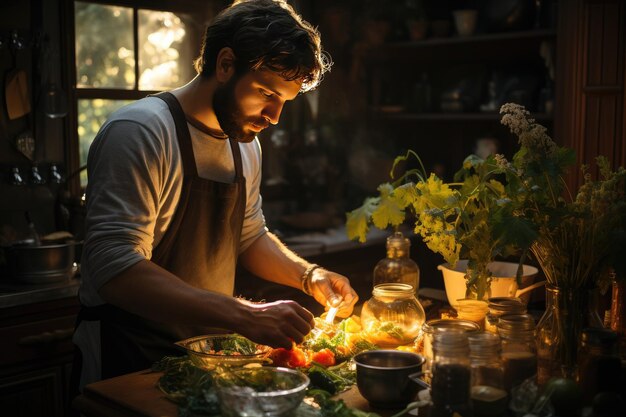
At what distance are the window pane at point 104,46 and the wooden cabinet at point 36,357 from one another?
1.13m

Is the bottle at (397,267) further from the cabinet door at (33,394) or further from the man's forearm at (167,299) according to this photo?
the cabinet door at (33,394)

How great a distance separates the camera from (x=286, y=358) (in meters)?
1.73

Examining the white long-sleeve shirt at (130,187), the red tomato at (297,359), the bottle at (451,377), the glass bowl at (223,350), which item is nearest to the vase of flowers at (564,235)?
the bottle at (451,377)

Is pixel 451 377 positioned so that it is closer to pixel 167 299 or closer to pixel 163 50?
pixel 167 299

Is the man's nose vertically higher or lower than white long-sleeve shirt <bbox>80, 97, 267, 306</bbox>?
higher

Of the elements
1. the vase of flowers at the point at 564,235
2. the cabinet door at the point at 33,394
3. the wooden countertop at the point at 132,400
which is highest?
the vase of flowers at the point at 564,235

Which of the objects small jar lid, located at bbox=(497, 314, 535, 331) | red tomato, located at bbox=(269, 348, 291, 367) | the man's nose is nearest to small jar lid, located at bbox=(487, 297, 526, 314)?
small jar lid, located at bbox=(497, 314, 535, 331)

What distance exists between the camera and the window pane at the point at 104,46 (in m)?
3.54

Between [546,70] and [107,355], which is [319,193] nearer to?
[546,70]

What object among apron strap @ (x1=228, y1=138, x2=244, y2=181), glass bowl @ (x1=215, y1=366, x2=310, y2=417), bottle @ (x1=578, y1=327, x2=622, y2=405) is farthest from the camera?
apron strap @ (x1=228, y1=138, x2=244, y2=181)

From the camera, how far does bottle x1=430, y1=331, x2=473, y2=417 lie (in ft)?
4.55

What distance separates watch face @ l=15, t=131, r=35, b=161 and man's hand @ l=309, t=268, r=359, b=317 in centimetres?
175

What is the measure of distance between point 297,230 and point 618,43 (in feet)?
6.38

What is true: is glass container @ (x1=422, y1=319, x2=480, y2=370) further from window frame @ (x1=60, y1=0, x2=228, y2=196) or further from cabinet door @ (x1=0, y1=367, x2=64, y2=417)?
window frame @ (x1=60, y1=0, x2=228, y2=196)
